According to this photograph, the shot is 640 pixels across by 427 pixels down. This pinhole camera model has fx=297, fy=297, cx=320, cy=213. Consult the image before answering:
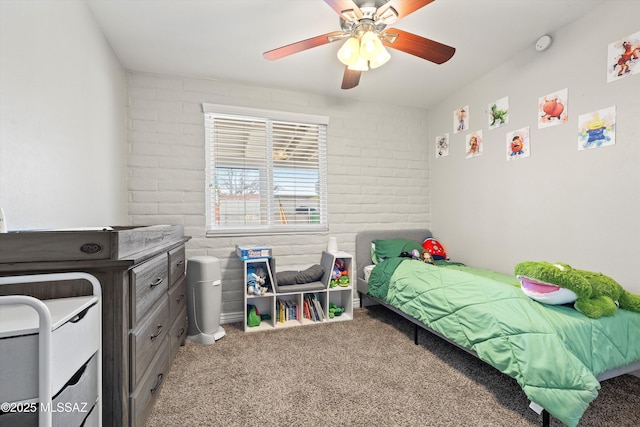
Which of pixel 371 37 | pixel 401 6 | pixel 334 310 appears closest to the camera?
pixel 401 6

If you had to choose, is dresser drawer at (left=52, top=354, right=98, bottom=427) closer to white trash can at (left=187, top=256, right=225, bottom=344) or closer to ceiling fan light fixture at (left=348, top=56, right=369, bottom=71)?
white trash can at (left=187, top=256, right=225, bottom=344)

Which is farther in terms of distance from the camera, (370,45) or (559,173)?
(559,173)

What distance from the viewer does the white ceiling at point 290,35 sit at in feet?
6.50

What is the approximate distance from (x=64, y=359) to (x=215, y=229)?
2166 mm

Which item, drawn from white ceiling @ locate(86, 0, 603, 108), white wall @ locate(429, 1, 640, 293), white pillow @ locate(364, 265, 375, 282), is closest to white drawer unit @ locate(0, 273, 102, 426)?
white ceiling @ locate(86, 0, 603, 108)

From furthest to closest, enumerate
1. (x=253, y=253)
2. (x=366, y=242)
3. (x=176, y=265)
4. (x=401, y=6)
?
(x=366, y=242), (x=253, y=253), (x=176, y=265), (x=401, y=6)

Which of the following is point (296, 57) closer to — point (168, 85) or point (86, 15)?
point (168, 85)

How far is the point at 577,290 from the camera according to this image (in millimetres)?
1614

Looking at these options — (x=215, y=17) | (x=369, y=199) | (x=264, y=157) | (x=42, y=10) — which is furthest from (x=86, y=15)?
(x=369, y=199)

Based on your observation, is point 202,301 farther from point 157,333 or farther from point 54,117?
point 54,117

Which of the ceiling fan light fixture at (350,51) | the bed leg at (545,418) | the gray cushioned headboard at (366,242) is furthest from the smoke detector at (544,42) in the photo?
the bed leg at (545,418)

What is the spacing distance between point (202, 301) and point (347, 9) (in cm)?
234

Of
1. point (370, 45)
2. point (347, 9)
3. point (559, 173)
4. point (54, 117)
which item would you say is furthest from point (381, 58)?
point (54, 117)

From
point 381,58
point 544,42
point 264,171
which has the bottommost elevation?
point 264,171
